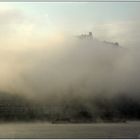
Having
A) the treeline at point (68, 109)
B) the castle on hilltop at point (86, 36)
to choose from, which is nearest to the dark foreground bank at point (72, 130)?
the treeline at point (68, 109)

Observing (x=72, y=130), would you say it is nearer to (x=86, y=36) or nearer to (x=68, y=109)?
(x=68, y=109)

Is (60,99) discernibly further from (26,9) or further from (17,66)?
(26,9)

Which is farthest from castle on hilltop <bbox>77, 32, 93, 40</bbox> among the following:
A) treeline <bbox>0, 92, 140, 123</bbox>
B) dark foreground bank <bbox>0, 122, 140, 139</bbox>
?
dark foreground bank <bbox>0, 122, 140, 139</bbox>

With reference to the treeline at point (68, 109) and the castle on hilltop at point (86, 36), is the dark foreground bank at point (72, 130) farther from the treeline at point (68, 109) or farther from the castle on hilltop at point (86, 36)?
the castle on hilltop at point (86, 36)

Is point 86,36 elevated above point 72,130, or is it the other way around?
Answer: point 86,36

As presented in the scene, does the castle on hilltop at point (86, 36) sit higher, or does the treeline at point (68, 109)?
the castle on hilltop at point (86, 36)

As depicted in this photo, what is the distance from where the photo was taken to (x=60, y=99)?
1.56m

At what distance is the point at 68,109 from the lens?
5.10 ft

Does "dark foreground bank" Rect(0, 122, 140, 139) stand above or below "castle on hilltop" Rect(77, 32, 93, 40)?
below

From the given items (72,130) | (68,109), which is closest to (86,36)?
(68,109)

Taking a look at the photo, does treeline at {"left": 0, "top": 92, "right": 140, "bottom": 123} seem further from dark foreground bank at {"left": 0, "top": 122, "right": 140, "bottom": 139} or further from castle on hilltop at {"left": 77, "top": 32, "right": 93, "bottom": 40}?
castle on hilltop at {"left": 77, "top": 32, "right": 93, "bottom": 40}

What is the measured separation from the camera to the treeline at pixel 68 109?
1547 millimetres

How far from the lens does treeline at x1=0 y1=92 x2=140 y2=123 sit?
5.08 feet

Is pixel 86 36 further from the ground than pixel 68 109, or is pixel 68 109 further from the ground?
pixel 86 36
